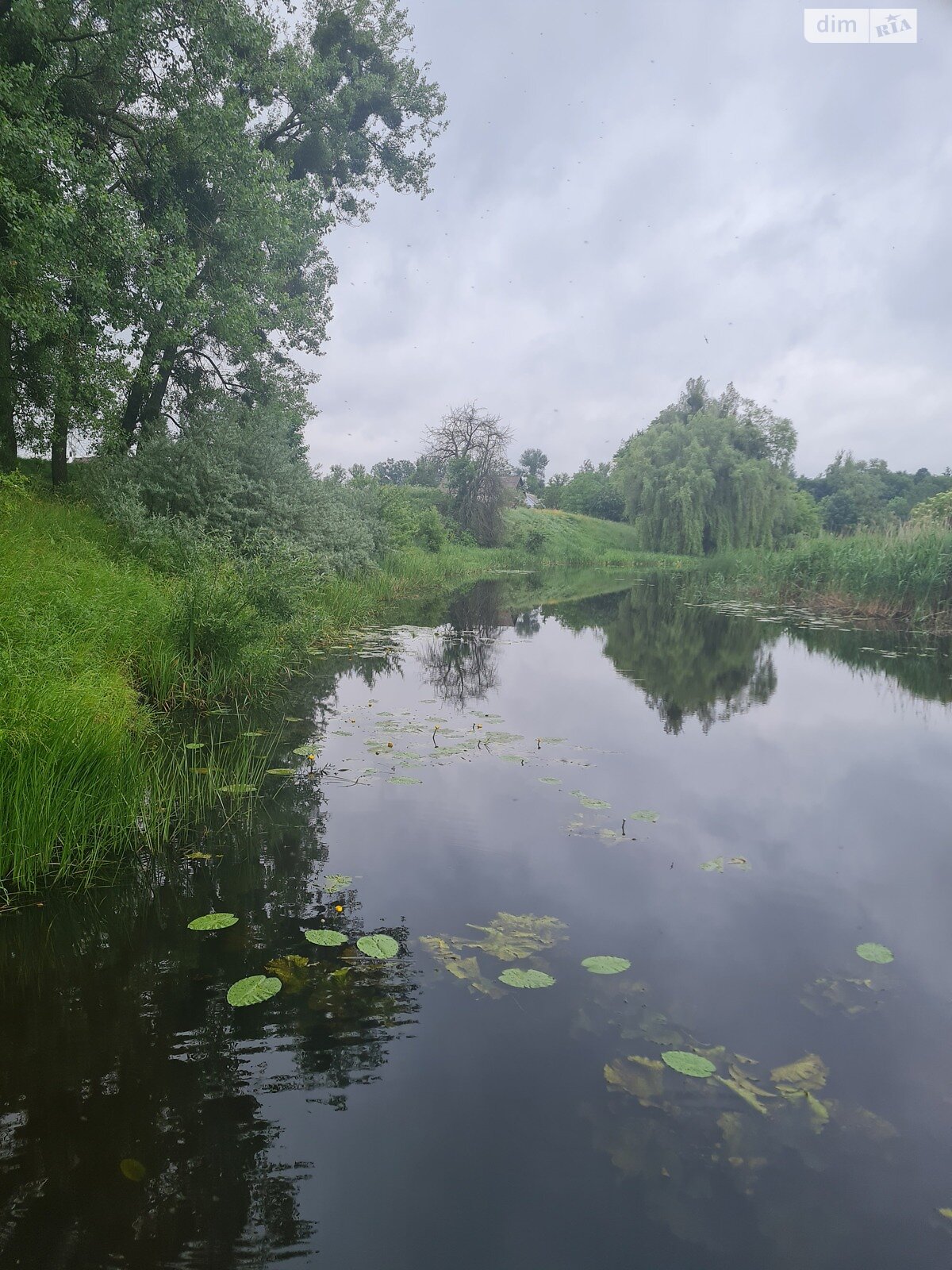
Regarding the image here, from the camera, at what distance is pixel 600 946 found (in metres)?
3.50

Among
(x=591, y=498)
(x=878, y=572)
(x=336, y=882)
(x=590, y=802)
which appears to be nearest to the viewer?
(x=336, y=882)

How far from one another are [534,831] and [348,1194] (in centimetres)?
279

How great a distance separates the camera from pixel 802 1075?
8.82 feet

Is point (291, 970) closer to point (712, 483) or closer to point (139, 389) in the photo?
point (139, 389)

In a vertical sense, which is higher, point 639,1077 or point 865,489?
point 865,489

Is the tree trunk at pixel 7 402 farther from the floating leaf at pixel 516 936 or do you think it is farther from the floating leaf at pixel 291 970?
the floating leaf at pixel 516 936

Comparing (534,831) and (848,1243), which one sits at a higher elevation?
(534,831)

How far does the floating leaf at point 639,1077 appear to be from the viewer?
2562 millimetres

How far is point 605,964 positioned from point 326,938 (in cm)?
135

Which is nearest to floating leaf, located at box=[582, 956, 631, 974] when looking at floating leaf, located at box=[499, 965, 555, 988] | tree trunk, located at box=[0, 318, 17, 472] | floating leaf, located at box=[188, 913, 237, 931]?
floating leaf, located at box=[499, 965, 555, 988]

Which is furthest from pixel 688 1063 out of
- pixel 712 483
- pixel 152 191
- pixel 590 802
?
pixel 712 483

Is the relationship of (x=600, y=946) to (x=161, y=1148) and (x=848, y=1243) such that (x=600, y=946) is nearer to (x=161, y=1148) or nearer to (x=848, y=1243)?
(x=848, y=1243)

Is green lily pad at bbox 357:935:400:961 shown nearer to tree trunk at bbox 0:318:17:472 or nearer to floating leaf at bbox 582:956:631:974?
floating leaf at bbox 582:956:631:974

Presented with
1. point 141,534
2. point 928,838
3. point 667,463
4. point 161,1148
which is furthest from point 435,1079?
point 667,463
